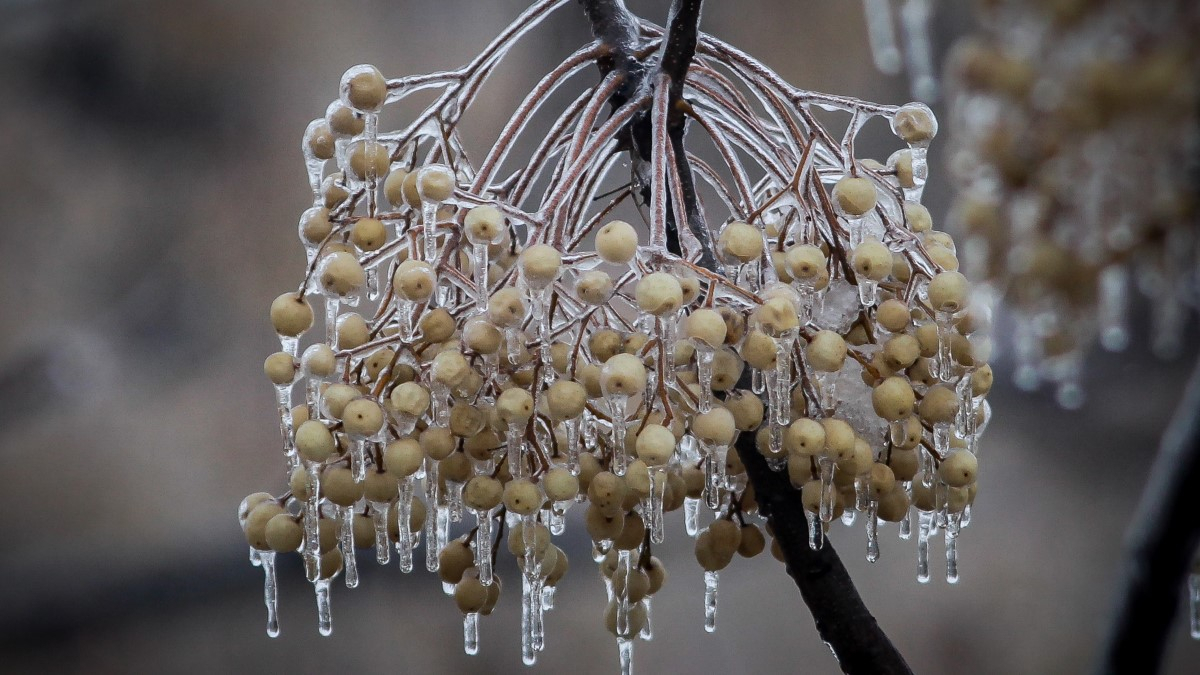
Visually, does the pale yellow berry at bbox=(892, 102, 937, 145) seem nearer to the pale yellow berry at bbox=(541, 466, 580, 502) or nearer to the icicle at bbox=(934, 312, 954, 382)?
the icicle at bbox=(934, 312, 954, 382)

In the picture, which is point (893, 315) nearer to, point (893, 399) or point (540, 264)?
point (893, 399)

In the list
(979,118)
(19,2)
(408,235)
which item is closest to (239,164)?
(19,2)

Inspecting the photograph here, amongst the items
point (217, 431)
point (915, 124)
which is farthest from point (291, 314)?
point (217, 431)

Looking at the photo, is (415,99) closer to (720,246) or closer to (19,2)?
(19,2)

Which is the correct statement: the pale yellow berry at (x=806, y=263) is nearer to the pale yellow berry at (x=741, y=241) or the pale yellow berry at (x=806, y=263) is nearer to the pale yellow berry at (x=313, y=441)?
the pale yellow berry at (x=741, y=241)

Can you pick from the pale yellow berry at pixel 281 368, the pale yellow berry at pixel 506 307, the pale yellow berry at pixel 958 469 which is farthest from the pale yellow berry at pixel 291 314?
the pale yellow berry at pixel 958 469

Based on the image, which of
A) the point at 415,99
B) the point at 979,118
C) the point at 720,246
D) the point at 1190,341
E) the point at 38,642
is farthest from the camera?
the point at 415,99
